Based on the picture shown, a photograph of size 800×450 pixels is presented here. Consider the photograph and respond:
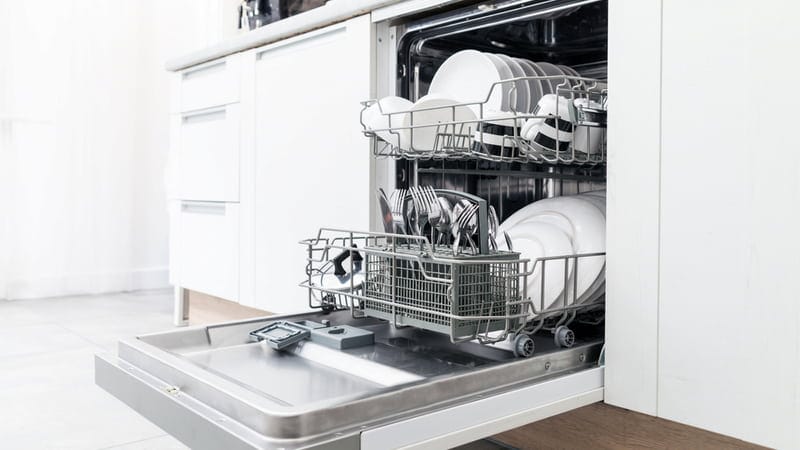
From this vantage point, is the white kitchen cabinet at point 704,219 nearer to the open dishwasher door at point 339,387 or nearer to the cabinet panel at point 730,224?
the cabinet panel at point 730,224

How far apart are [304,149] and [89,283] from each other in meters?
2.09

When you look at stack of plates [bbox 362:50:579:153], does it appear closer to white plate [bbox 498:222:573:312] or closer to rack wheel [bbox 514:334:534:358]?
white plate [bbox 498:222:573:312]

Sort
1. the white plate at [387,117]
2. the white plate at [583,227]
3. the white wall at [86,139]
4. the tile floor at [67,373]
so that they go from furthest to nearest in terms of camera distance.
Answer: the white wall at [86,139] < the tile floor at [67,373] < the white plate at [387,117] < the white plate at [583,227]

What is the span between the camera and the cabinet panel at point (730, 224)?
0.81m

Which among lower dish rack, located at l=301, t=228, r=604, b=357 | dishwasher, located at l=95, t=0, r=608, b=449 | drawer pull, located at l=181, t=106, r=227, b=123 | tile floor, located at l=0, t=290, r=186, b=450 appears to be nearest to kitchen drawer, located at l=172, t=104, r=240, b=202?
drawer pull, located at l=181, t=106, r=227, b=123

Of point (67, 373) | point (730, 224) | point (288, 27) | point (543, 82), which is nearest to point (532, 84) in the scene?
point (543, 82)

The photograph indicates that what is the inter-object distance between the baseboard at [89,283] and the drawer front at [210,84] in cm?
139

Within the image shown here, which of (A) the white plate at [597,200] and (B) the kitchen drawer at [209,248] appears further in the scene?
(B) the kitchen drawer at [209,248]

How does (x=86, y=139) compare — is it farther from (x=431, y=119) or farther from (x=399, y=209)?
(x=399, y=209)

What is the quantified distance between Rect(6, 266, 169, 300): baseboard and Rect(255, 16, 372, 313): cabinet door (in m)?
1.76

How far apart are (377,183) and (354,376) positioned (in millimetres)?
637

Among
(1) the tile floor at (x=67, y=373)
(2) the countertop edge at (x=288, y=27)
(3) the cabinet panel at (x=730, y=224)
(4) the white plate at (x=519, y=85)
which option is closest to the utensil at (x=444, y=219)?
(3) the cabinet panel at (x=730, y=224)

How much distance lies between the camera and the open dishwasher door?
64 cm

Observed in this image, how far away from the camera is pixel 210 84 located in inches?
A: 82.9
